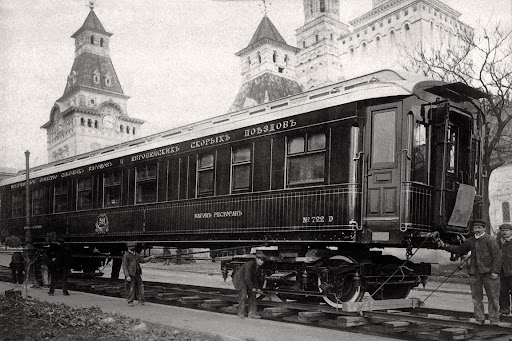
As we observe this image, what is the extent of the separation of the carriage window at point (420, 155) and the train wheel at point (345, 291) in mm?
1794

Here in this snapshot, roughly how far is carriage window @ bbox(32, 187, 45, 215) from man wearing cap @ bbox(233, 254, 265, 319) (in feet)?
Answer: 34.0

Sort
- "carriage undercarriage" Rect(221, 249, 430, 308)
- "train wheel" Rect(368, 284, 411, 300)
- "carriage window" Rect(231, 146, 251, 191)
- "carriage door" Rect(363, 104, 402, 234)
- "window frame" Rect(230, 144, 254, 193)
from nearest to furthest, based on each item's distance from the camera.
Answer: "carriage door" Rect(363, 104, 402, 234) → "carriage undercarriage" Rect(221, 249, 430, 308) → "train wheel" Rect(368, 284, 411, 300) → "window frame" Rect(230, 144, 254, 193) → "carriage window" Rect(231, 146, 251, 191)

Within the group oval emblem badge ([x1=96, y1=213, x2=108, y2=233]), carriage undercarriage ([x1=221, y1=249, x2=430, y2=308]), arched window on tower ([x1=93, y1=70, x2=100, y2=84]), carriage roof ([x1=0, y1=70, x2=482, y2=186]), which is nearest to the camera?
carriage roof ([x1=0, y1=70, x2=482, y2=186])

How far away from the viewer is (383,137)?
9172 millimetres

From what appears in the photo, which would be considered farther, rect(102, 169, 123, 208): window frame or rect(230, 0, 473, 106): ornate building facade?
rect(230, 0, 473, 106): ornate building facade

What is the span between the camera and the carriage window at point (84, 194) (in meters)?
16.0

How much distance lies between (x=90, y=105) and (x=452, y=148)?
124 ft

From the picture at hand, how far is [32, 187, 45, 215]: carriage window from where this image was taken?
18.2 m

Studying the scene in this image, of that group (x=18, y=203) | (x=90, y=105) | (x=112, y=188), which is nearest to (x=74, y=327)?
(x=112, y=188)

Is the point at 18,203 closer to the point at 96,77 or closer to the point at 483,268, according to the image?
the point at 96,77

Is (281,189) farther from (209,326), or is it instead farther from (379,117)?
(209,326)

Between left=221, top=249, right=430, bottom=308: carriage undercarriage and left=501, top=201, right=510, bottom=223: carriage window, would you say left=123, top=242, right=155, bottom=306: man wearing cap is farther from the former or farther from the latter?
left=501, top=201, right=510, bottom=223: carriage window

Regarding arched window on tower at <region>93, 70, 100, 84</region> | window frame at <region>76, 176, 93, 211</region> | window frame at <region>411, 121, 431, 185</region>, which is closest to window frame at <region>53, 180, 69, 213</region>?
window frame at <region>76, 176, 93, 211</region>

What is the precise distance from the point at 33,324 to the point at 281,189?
15.7 ft
